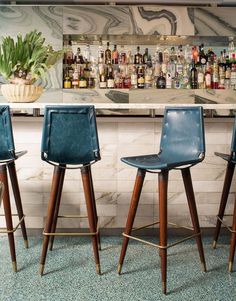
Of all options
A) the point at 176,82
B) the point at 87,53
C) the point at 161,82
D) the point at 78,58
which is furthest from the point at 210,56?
the point at 78,58

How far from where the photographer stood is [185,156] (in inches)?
94.7

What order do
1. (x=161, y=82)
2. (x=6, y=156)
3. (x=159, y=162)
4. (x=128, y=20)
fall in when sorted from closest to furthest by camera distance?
(x=159, y=162), (x=6, y=156), (x=128, y=20), (x=161, y=82)

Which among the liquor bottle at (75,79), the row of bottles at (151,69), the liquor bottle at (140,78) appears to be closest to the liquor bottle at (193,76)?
the row of bottles at (151,69)

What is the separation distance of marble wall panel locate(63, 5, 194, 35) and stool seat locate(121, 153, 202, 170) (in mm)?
2587

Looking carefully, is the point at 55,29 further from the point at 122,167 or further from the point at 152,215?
the point at 152,215

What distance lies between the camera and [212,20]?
15.6 feet

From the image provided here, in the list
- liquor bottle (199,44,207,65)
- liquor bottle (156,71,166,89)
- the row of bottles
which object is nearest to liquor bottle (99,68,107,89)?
the row of bottles

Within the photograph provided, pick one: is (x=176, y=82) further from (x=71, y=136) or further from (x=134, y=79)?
(x=71, y=136)

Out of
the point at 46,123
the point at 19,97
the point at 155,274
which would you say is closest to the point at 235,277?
the point at 155,274

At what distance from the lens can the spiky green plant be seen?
2670 mm

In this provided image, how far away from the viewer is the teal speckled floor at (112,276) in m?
2.17

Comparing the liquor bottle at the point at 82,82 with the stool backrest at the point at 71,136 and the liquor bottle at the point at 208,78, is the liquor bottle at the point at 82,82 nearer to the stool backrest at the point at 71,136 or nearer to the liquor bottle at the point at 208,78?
the liquor bottle at the point at 208,78

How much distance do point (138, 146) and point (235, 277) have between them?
115 cm

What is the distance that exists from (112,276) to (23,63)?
61.2 inches
